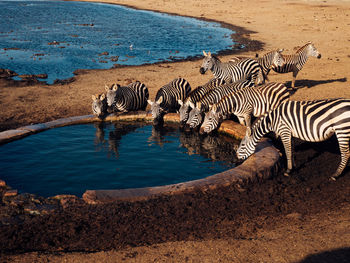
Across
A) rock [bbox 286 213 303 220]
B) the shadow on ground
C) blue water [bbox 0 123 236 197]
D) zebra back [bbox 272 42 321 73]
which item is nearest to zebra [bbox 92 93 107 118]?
blue water [bbox 0 123 236 197]

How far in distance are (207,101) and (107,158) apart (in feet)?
11.7

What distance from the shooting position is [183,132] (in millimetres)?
10500

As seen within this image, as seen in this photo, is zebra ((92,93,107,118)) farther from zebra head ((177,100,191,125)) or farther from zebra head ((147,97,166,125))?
zebra head ((177,100,191,125))

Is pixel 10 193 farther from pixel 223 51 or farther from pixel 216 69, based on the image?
pixel 223 51

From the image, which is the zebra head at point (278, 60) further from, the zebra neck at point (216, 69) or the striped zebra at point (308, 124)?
the striped zebra at point (308, 124)

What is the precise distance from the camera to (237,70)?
1327cm

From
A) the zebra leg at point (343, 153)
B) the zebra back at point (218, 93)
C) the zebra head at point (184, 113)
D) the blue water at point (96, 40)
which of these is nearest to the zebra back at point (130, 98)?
the zebra head at point (184, 113)

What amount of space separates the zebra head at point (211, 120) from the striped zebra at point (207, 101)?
383 mm

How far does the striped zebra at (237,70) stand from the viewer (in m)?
13.0

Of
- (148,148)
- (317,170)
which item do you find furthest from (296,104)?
(148,148)

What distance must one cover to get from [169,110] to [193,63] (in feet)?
30.9

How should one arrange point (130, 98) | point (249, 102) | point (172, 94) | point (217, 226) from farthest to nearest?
point (172, 94) < point (130, 98) < point (249, 102) < point (217, 226)

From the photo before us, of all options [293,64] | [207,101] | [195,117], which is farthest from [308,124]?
[293,64]

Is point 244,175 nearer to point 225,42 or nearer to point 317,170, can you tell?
point 317,170
